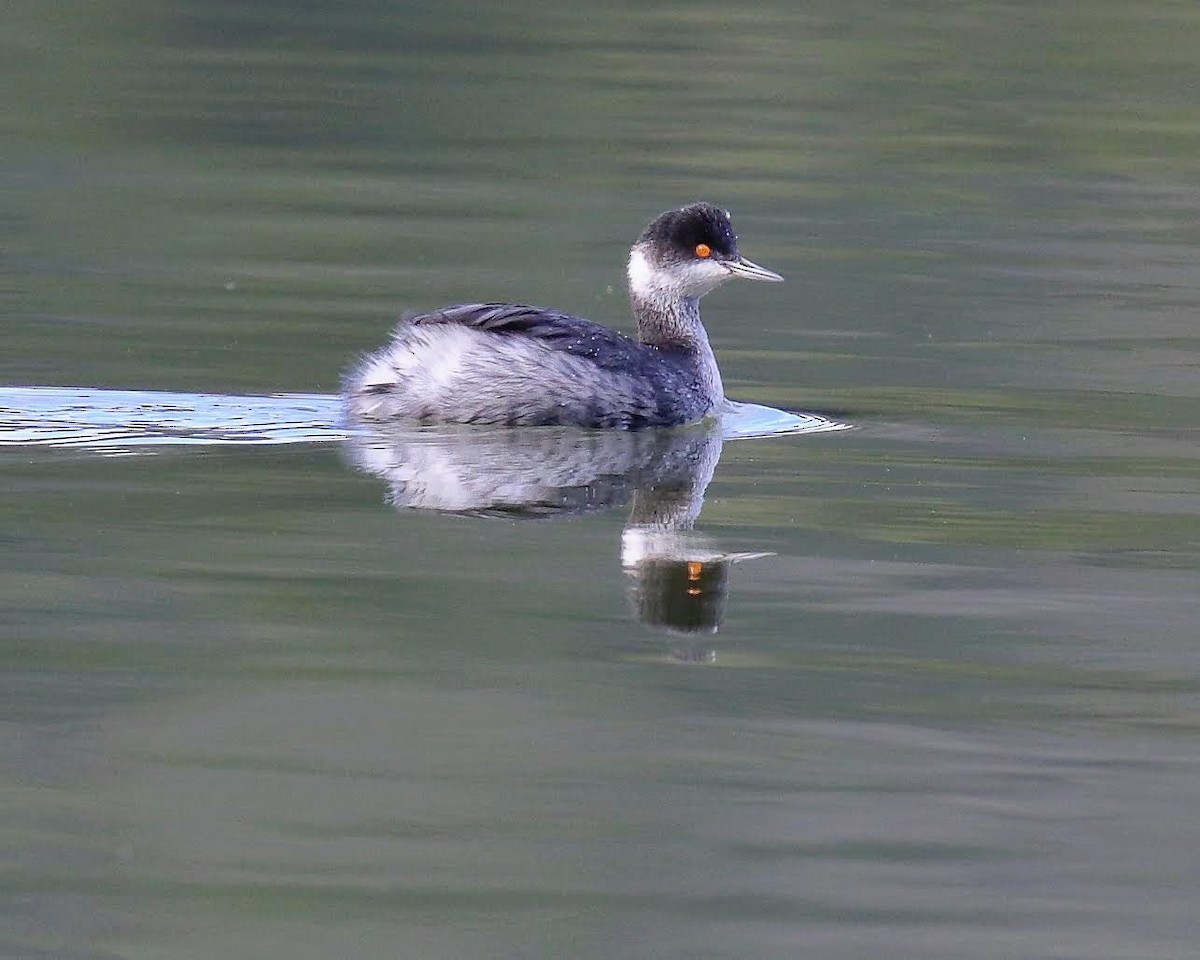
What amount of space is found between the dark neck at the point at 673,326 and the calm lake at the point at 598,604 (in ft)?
1.11

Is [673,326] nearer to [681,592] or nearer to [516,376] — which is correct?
[516,376]

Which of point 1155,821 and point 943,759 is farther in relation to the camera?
point 943,759

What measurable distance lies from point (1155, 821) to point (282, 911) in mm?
1972

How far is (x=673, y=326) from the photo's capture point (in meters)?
11.9

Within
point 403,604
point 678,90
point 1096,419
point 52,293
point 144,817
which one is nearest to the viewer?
point 144,817

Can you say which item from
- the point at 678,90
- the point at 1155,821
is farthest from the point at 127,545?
the point at 678,90

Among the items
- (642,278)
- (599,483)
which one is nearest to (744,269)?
(642,278)

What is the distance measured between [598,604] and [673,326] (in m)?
4.18

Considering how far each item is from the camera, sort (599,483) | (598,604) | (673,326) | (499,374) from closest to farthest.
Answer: (598,604), (599,483), (499,374), (673,326)

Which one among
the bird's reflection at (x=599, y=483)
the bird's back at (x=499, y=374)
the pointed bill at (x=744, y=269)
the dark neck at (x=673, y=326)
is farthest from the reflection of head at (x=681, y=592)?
the pointed bill at (x=744, y=269)

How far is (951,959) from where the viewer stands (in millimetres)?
5340

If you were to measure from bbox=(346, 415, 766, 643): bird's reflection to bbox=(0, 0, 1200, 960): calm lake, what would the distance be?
32 millimetres

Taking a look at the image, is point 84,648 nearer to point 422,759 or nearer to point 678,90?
point 422,759

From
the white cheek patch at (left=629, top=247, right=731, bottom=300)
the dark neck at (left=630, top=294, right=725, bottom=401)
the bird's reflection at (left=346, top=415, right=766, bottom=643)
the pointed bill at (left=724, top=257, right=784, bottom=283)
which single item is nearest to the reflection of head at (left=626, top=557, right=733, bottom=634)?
the bird's reflection at (left=346, top=415, right=766, bottom=643)
